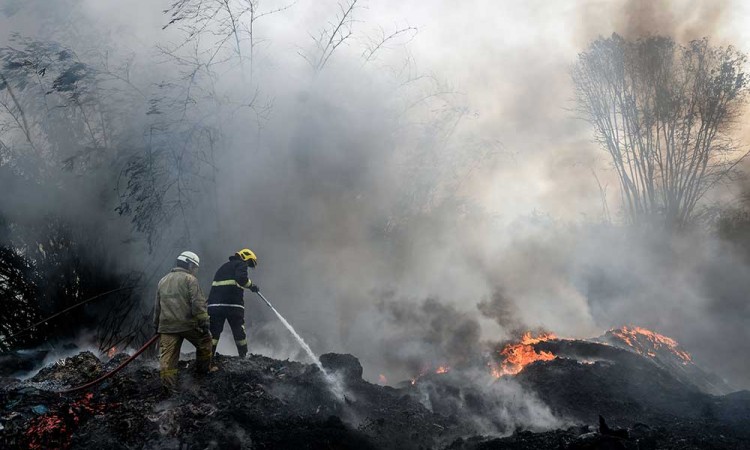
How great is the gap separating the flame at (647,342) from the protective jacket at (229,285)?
31.7 feet

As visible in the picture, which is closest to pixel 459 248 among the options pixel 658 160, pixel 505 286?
pixel 505 286

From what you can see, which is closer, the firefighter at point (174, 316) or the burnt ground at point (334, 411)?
the burnt ground at point (334, 411)

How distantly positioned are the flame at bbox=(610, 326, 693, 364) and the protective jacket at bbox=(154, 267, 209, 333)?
1052 centimetres

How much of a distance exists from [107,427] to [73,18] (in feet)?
32.3

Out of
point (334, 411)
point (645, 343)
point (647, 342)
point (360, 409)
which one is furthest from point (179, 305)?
point (647, 342)

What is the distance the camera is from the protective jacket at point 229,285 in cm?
699

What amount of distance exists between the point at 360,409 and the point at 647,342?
9.31 metres

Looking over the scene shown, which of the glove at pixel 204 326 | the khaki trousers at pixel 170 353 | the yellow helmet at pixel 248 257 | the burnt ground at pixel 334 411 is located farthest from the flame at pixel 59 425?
the yellow helmet at pixel 248 257

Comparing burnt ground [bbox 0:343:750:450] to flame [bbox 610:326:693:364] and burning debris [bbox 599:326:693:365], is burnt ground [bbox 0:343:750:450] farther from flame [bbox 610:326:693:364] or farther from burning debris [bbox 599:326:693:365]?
flame [bbox 610:326:693:364]

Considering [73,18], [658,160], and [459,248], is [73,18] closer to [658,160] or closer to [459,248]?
[459,248]

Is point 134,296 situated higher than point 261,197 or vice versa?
point 261,197

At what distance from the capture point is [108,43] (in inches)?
412

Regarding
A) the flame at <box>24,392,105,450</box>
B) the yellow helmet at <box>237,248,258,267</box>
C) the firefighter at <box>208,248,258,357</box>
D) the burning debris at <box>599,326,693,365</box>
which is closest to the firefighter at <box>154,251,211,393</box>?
the flame at <box>24,392,105,450</box>

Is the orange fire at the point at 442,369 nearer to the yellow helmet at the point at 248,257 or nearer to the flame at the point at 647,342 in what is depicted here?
the yellow helmet at the point at 248,257
